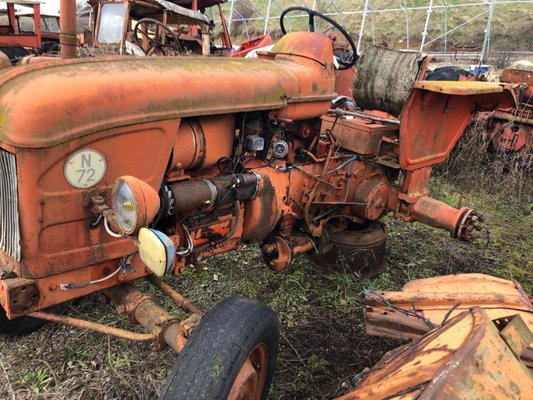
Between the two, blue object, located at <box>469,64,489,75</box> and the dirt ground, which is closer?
the dirt ground

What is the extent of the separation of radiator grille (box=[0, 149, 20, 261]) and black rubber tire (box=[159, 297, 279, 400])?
2.39 ft

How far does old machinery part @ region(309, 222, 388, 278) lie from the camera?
11.0 feet

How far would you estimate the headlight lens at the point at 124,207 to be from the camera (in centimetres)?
149

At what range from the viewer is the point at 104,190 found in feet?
5.89

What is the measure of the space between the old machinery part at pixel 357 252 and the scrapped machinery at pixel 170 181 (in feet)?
1.21

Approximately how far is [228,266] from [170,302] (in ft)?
2.06

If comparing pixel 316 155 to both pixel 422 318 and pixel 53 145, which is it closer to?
pixel 422 318

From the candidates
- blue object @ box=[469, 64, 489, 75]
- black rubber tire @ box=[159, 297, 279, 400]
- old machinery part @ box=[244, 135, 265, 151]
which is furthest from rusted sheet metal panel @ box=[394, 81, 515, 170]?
blue object @ box=[469, 64, 489, 75]

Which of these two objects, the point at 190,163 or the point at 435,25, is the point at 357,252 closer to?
the point at 190,163

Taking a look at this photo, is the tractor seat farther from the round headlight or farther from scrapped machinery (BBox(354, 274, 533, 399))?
the round headlight

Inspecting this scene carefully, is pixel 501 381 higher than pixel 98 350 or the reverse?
higher

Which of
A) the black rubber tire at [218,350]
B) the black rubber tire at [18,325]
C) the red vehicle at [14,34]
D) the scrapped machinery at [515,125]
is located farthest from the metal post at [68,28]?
the red vehicle at [14,34]

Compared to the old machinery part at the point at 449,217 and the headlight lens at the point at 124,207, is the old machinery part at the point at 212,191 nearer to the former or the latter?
the headlight lens at the point at 124,207

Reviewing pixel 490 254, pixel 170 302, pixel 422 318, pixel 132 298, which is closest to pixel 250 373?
pixel 132 298
